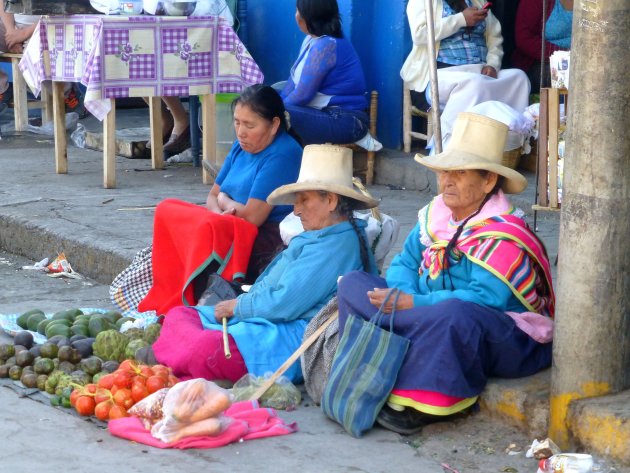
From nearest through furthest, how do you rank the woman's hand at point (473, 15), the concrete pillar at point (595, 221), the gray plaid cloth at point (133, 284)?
the concrete pillar at point (595, 221), the gray plaid cloth at point (133, 284), the woman's hand at point (473, 15)

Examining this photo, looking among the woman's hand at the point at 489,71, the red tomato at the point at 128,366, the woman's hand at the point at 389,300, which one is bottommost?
the red tomato at the point at 128,366

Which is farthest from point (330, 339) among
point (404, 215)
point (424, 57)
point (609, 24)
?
point (424, 57)

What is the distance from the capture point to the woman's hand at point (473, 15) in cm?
768

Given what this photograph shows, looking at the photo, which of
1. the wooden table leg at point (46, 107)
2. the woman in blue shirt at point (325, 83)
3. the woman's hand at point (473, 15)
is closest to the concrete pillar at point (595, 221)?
the woman in blue shirt at point (325, 83)

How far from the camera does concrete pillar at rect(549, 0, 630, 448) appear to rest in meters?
3.40

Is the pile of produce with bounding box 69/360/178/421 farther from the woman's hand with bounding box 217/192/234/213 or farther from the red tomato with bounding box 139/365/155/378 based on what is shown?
the woman's hand with bounding box 217/192/234/213

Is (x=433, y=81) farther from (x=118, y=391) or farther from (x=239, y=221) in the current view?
(x=118, y=391)

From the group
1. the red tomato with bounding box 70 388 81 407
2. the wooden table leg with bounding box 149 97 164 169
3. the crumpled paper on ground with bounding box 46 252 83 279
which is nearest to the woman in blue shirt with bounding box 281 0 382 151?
the wooden table leg with bounding box 149 97 164 169

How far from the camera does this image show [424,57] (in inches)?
308

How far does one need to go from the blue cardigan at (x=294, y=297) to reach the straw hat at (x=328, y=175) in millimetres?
131

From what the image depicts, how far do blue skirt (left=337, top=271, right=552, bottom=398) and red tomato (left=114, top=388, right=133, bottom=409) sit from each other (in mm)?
886

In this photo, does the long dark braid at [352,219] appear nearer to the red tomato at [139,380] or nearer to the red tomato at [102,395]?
the red tomato at [139,380]

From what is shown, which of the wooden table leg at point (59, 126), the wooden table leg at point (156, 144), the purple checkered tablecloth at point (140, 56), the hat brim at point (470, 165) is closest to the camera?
the hat brim at point (470, 165)

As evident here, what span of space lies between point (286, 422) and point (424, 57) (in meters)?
4.28
